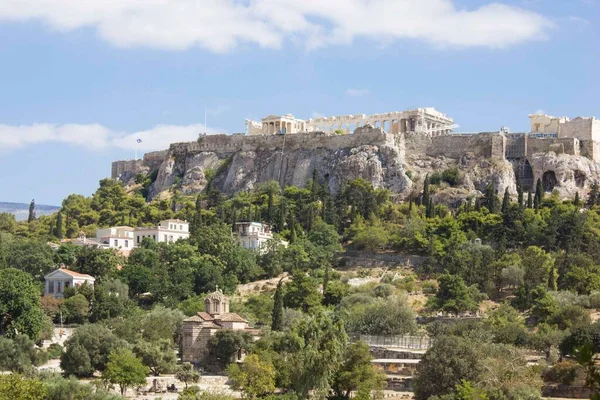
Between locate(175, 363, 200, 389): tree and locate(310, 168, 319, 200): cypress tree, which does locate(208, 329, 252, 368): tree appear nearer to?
locate(175, 363, 200, 389): tree

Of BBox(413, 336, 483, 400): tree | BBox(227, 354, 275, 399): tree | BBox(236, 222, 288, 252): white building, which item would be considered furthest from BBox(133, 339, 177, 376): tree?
BBox(236, 222, 288, 252): white building

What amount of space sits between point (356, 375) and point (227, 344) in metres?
9.03

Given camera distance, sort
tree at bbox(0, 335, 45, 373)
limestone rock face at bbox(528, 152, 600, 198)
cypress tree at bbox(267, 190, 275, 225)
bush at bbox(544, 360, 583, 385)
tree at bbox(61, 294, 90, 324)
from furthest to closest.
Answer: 1. limestone rock face at bbox(528, 152, 600, 198)
2. cypress tree at bbox(267, 190, 275, 225)
3. tree at bbox(61, 294, 90, 324)
4. tree at bbox(0, 335, 45, 373)
5. bush at bbox(544, 360, 583, 385)

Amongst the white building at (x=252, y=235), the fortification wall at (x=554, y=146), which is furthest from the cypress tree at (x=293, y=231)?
the fortification wall at (x=554, y=146)

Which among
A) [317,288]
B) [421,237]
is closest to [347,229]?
[421,237]

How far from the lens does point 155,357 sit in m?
49.9

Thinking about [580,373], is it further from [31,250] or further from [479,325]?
[31,250]

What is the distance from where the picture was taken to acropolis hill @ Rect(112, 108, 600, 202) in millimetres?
90875

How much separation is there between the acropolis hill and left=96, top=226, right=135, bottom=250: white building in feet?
Result: 62.0

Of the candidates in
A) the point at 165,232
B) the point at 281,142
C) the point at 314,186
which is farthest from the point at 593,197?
the point at 165,232

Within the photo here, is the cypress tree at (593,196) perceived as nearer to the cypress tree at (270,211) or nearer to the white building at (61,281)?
the cypress tree at (270,211)

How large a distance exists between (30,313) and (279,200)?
37.0 m

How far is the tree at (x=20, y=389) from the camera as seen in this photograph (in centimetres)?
3750

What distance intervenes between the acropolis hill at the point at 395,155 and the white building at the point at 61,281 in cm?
3104
